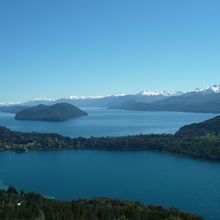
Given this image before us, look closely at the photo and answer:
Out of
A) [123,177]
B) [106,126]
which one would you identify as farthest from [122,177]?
[106,126]

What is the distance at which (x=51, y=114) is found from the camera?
154 m

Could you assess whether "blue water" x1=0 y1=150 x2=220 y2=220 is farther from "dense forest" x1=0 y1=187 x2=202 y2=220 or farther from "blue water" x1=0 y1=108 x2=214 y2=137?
"blue water" x1=0 y1=108 x2=214 y2=137

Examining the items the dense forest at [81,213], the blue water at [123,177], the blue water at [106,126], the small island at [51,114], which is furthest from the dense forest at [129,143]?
the small island at [51,114]

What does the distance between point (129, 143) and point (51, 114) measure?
82654 mm

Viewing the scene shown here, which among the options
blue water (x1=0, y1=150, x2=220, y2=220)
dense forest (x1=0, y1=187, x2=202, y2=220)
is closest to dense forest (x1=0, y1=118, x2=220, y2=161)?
blue water (x1=0, y1=150, x2=220, y2=220)

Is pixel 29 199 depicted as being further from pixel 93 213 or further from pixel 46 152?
pixel 46 152

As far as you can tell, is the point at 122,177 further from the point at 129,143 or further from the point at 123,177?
the point at 129,143

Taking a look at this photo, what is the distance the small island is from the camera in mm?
150750

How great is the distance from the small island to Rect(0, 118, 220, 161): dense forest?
65.5 metres

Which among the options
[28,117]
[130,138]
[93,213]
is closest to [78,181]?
[93,213]

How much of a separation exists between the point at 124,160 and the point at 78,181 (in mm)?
15107

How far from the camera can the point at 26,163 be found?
6059cm

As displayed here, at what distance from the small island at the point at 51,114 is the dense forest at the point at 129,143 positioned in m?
65.5

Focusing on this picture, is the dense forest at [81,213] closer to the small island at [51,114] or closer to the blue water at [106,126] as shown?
the blue water at [106,126]
